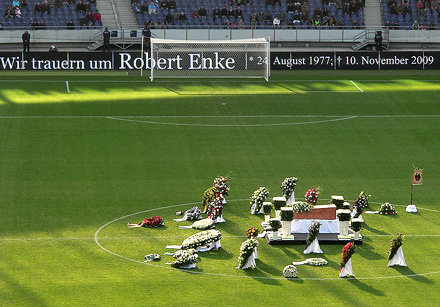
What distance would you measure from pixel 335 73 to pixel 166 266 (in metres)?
35.2

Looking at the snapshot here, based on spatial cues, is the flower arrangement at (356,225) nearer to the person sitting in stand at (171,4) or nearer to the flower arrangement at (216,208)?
the flower arrangement at (216,208)

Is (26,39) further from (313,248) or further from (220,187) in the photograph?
(313,248)

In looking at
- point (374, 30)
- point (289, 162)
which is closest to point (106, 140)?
Answer: point (289, 162)

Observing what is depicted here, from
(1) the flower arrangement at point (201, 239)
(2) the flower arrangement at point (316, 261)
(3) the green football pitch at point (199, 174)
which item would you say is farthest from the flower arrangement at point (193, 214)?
(2) the flower arrangement at point (316, 261)

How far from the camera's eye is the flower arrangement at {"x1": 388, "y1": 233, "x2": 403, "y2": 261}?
2673 centimetres

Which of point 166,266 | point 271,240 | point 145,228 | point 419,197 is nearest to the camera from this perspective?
point 166,266

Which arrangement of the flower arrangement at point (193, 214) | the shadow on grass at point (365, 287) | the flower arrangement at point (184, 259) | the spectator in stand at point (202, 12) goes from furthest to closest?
the spectator in stand at point (202, 12)
the flower arrangement at point (193, 214)
the flower arrangement at point (184, 259)
the shadow on grass at point (365, 287)

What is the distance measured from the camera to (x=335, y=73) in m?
59.5

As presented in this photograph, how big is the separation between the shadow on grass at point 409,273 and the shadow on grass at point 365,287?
1.72 meters

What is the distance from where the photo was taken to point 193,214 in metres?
32.2

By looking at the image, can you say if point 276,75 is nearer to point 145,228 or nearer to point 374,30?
point 374,30

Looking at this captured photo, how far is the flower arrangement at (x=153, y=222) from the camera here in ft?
103

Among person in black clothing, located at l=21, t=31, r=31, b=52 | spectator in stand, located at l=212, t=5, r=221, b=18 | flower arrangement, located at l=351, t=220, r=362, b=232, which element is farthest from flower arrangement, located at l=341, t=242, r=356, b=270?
spectator in stand, located at l=212, t=5, r=221, b=18

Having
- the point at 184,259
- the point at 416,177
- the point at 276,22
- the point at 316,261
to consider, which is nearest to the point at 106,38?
the point at 276,22
